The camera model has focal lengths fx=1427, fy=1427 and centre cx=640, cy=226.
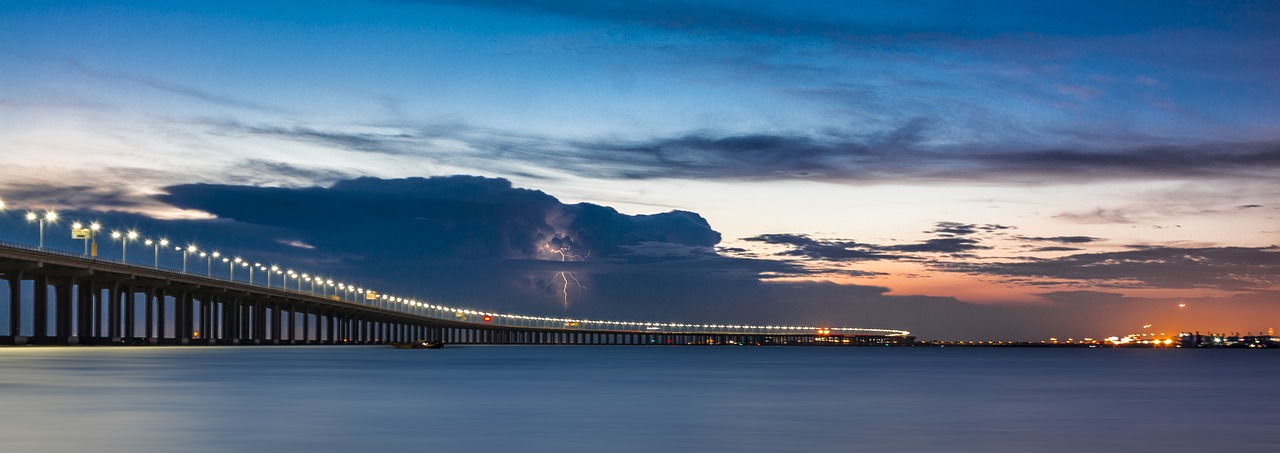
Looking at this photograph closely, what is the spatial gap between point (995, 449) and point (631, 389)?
28323 millimetres

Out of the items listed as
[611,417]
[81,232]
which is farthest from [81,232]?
[611,417]

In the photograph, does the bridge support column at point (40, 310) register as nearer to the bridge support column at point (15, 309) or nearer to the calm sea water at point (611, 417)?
the bridge support column at point (15, 309)

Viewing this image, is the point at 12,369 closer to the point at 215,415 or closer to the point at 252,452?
the point at 215,415

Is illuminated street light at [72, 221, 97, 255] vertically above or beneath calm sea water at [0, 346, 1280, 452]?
above

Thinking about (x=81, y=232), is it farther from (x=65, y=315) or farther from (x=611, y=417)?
(x=611, y=417)

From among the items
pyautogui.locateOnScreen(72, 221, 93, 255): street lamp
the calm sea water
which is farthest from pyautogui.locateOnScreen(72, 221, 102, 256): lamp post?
the calm sea water

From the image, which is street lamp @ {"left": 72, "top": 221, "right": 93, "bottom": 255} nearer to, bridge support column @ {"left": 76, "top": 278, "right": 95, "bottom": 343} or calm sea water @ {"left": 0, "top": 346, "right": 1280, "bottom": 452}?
bridge support column @ {"left": 76, "top": 278, "right": 95, "bottom": 343}

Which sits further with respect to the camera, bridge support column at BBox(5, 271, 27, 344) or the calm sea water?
bridge support column at BBox(5, 271, 27, 344)

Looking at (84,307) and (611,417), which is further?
(84,307)

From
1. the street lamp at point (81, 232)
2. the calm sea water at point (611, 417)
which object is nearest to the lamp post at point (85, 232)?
the street lamp at point (81, 232)

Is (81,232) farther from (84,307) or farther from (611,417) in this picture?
(611,417)

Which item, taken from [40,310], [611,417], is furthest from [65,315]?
[611,417]

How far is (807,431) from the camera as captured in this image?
3219 centimetres

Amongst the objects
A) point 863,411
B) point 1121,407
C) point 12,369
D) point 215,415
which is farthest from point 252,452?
point 12,369
